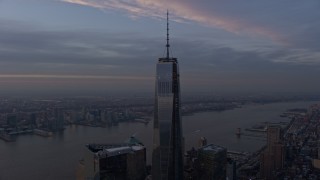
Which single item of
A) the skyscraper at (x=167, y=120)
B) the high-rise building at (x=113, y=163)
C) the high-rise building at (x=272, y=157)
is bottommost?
the high-rise building at (x=272, y=157)

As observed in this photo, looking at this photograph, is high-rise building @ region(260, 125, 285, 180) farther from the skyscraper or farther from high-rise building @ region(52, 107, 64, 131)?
high-rise building @ region(52, 107, 64, 131)

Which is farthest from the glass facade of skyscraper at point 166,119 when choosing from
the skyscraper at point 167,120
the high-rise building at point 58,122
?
the high-rise building at point 58,122

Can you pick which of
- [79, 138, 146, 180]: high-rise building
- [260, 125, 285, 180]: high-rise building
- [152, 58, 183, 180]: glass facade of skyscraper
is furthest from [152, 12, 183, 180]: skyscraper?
[260, 125, 285, 180]: high-rise building

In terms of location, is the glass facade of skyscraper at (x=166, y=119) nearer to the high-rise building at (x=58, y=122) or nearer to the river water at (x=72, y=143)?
the river water at (x=72, y=143)

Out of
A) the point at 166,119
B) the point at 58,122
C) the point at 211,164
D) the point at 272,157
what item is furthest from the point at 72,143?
the point at 166,119

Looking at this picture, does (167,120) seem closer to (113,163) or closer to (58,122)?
(113,163)

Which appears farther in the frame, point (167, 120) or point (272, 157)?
point (272, 157)

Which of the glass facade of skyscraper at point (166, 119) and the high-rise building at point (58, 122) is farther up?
the glass facade of skyscraper at point (166, 119)
